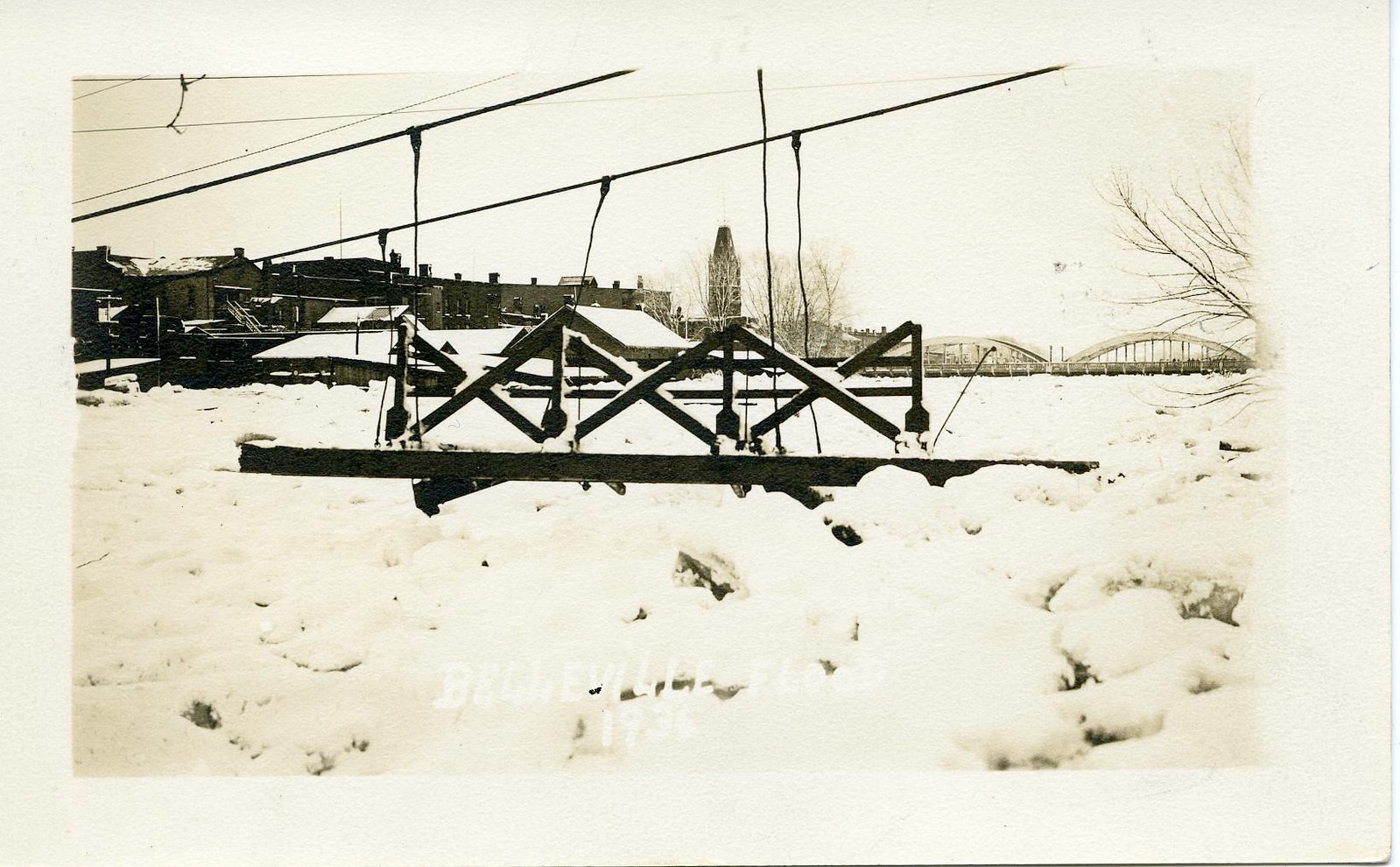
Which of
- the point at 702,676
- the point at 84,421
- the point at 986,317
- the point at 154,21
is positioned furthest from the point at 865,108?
the point at 84,421

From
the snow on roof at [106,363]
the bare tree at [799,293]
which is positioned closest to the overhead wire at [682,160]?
the bare tree at [799,293]

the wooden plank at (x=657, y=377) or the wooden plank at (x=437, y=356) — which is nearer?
the wooden plank at (x=657, y=377)

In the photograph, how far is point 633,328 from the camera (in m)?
2.38

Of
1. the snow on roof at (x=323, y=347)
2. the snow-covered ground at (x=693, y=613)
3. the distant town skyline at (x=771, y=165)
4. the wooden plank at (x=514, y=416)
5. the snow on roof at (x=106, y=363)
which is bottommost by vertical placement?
the snow-covered ground at (x=693, y=613)

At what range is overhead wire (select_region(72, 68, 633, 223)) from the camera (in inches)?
82.7

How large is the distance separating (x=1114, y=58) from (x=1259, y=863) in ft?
9.09

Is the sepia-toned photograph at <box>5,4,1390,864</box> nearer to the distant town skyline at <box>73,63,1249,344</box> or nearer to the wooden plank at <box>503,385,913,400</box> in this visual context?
the distant town skyline at <box>73,63,1249,344</box>

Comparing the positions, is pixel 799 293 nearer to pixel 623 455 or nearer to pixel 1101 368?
pixel 623 455

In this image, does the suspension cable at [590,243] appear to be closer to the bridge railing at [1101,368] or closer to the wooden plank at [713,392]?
the wooden plank at [713,392]

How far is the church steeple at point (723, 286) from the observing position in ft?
7.15

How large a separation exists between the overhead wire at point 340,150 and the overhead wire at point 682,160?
0.22 m

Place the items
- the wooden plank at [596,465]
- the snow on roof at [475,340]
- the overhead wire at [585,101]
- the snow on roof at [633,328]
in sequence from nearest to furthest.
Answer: the wooden plank at [596,465] < the overhead wire at [585,101] < the snow on roof at [633,328] < the snow on roof at [475,340]

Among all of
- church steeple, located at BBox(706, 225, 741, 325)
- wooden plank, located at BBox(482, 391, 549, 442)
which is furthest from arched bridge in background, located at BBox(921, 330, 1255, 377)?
wooden plank, located at BBox(482, 391, 549, 442)

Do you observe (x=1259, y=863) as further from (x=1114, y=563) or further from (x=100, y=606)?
(x=100, y=606)
